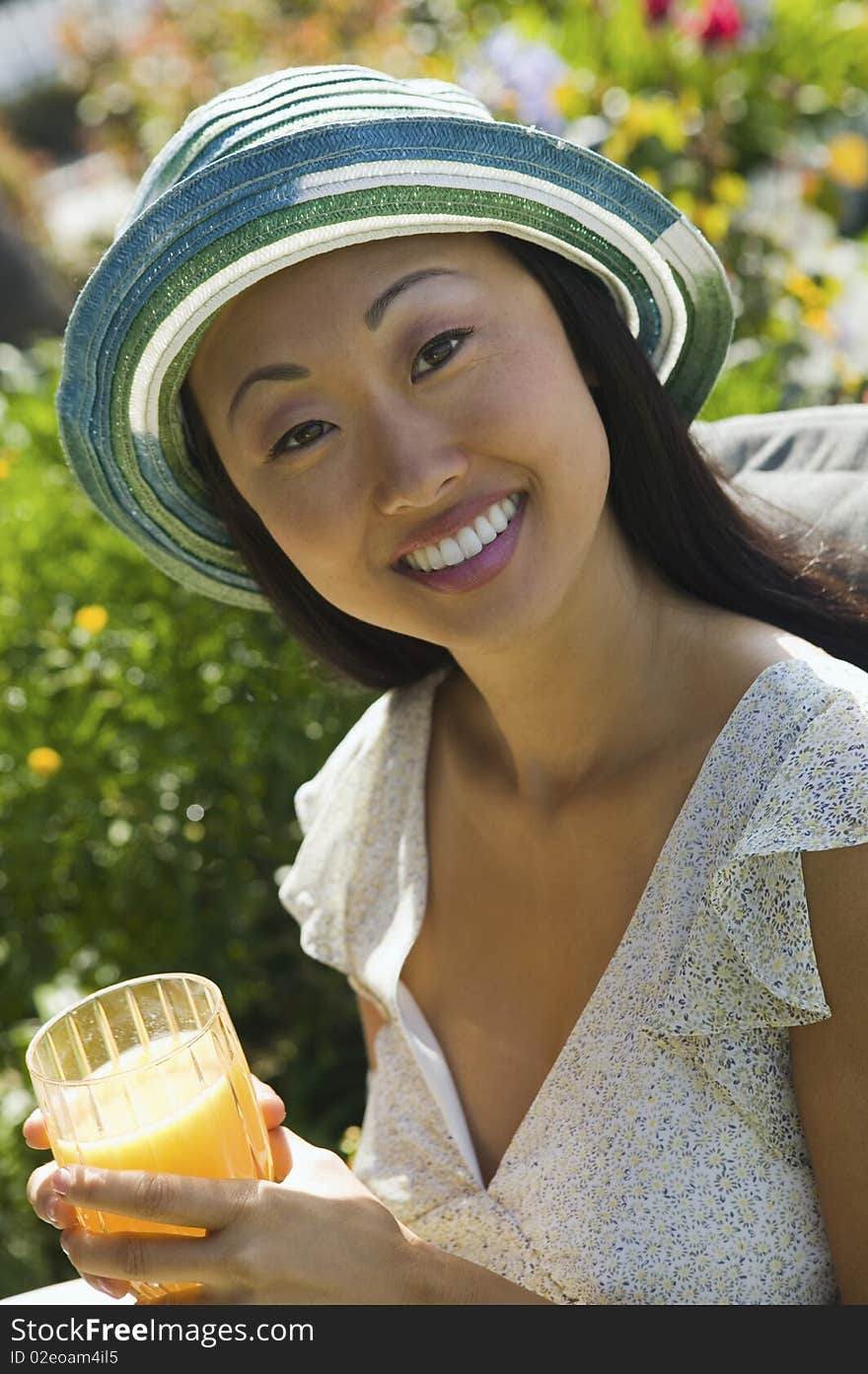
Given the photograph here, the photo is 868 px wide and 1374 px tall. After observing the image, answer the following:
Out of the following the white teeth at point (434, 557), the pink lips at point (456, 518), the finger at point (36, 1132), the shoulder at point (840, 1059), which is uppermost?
the pink lips at point (456, 518)

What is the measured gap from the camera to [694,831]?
184 centimetres

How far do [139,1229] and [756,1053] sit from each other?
704mm

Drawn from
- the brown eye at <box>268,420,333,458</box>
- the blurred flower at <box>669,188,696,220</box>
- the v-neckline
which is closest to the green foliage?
the v-neckline

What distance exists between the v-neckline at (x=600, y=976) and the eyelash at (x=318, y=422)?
53 cm

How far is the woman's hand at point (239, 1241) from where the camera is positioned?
4.81ft

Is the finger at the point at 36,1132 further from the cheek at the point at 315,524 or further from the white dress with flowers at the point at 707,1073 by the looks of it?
the cheek at the point at 315,524

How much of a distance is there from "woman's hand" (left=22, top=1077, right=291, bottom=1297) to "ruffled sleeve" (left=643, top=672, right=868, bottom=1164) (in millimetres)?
447

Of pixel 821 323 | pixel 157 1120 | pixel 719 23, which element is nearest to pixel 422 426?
pixel 157 1120

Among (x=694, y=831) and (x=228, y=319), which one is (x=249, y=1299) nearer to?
(x=694, y=831)

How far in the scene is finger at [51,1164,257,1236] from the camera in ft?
4.77

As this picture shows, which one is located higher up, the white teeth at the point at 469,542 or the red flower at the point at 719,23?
the red flower at the point at 719,23

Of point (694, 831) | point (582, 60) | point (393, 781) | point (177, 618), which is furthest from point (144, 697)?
point (582, 60)

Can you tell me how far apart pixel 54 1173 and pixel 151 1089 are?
0.12 meters

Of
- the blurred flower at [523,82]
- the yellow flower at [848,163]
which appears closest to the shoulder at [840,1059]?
the blurred flower at [523,82]
